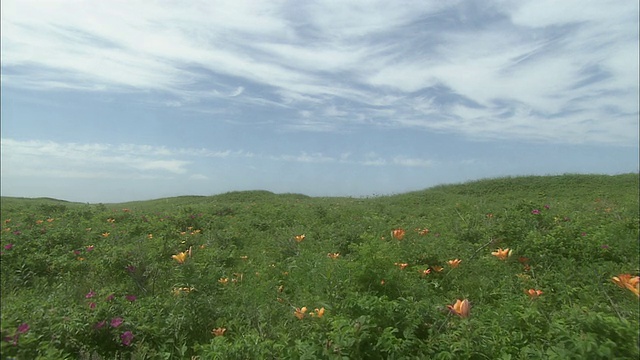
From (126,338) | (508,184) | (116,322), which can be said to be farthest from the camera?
(508,184)

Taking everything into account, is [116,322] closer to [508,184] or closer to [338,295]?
[338,295]

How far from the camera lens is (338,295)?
9.43 ft

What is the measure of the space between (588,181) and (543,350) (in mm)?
17879

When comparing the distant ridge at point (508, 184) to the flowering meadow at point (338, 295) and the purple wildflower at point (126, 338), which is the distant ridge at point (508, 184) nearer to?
the flowering meadow at point (338, 295)

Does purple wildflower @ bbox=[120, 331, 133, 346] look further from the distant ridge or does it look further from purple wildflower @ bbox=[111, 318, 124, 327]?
the distant ridge

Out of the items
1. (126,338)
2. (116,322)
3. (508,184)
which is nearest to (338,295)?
(126,338)

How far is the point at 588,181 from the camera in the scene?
17.2 meters

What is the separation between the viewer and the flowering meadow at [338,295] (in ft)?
7.33

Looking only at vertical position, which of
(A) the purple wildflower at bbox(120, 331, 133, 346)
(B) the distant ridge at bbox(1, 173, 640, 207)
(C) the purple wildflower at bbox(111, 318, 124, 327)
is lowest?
(A) the purple wildflower at bbox(120, 331, 133, 346)

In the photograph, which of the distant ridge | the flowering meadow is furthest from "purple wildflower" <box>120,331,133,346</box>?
the distant ridge

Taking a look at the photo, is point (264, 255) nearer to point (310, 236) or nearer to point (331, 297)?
point (310, 236)

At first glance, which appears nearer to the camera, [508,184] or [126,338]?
[126,338]

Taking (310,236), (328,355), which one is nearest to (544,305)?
(328,355)

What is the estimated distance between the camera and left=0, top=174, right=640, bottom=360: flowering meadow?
2234 millimetres
